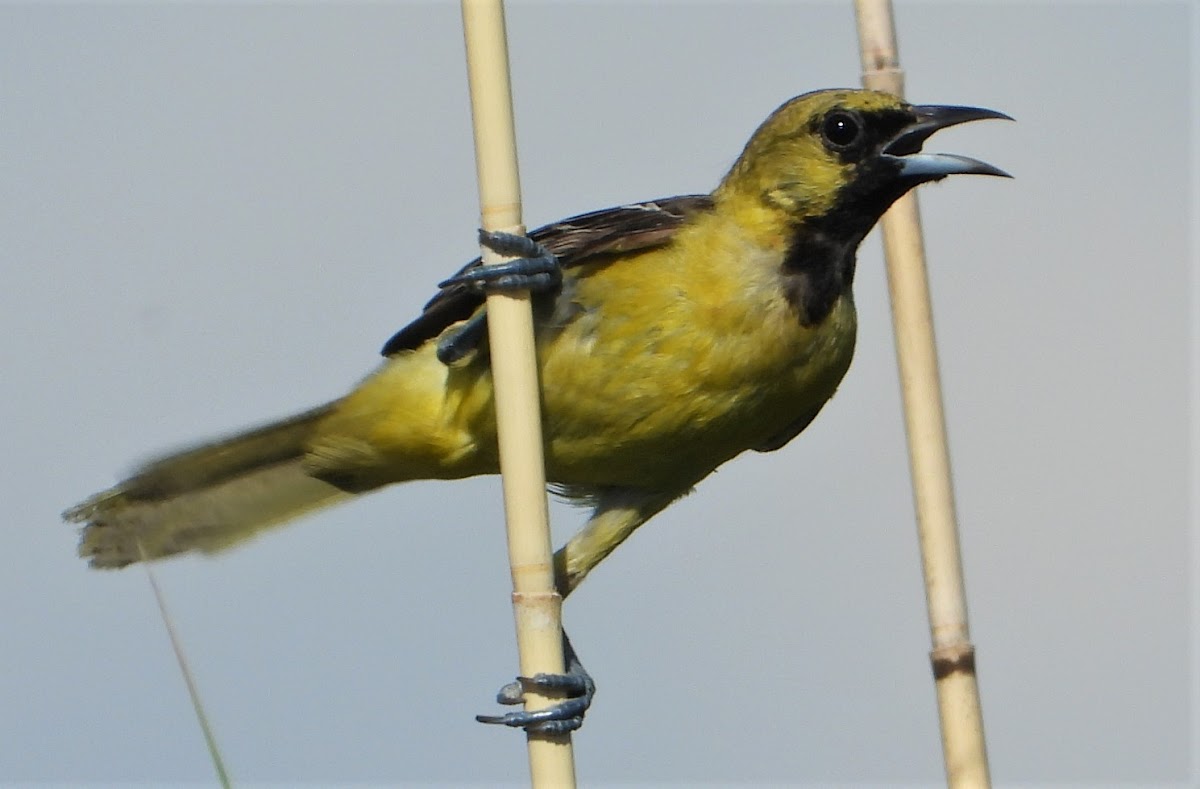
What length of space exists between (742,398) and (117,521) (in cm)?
155

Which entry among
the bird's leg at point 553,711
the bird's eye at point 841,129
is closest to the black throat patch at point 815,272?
the bird's eye at point 841,129

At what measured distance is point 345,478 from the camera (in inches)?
160

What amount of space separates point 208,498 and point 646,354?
4.05 ft

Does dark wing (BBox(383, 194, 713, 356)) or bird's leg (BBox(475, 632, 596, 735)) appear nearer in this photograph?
bird's leg (BBox(475, 632, 596, 735))

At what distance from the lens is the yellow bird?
3.57 metres

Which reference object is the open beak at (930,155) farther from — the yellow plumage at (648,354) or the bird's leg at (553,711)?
the bird's leg at (553,711)

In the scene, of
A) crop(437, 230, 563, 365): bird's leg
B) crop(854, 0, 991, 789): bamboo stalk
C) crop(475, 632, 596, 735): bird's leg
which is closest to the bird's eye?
crop(854, 0, 991, 789): bamboo stalk

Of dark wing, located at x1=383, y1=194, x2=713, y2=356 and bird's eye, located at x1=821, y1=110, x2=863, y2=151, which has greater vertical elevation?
bird's eye, located at x1=821, y1=110, x2=863, y2=151

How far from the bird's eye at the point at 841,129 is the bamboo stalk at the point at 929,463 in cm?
18

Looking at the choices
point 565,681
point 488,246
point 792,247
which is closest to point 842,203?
point 792,247

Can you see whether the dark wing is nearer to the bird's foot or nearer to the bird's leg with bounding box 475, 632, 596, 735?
the bird's foot

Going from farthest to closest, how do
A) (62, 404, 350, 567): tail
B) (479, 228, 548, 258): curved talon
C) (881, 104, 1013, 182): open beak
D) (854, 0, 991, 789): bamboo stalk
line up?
1. (62, 404, 350, 567): tail
2. (881, 104, 1013, 182): open beak
3. (854, 0, 991, 789): bamboo stalk
4. (479, 228, 548, 258): curved talon

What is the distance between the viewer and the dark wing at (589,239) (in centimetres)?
363

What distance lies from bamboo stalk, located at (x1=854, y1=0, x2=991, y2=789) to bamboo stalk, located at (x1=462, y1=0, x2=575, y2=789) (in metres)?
0.83
